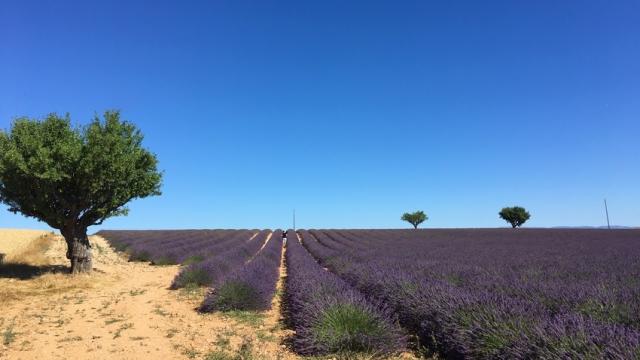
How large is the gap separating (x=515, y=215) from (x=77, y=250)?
55611 millimetres

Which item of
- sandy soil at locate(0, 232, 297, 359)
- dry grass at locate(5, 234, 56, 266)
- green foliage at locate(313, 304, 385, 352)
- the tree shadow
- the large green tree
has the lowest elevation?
sandy soil at locate(0, 232, 297, 359)

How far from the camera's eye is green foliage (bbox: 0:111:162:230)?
38.2 ft

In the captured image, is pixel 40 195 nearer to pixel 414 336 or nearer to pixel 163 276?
pixel 163 276

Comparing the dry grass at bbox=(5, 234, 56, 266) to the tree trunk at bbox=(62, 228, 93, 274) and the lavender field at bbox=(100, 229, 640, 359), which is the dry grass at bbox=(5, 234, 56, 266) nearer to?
the tree trunk at bbox=(62, 228, 93, 274)

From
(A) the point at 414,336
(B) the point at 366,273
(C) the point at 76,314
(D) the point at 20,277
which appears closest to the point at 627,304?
(A) the point at 414,336

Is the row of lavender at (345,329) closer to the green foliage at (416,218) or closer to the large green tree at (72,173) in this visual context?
the large green tree at (72,173)

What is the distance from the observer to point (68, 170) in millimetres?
12156

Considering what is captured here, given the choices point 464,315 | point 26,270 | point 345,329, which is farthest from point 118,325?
point 26,270

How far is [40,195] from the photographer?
12188 mm

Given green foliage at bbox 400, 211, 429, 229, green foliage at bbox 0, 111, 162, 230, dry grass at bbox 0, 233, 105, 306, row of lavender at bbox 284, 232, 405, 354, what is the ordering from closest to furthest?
row of lavender at bbox 284, 232, 405, 354 → dry grass at bbox 0, 233, 105, 306 → green foliage at bbox 0, 111, 162, 230 → green foliage at bbox 400, 211, 429, 229

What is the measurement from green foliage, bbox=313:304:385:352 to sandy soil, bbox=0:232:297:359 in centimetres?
55

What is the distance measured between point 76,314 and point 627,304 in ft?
27.7

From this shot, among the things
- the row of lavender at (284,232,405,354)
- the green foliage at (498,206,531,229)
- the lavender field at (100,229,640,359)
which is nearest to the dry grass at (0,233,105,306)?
the lavender field at (100,229,640,359)

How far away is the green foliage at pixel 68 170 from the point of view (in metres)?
11.6
